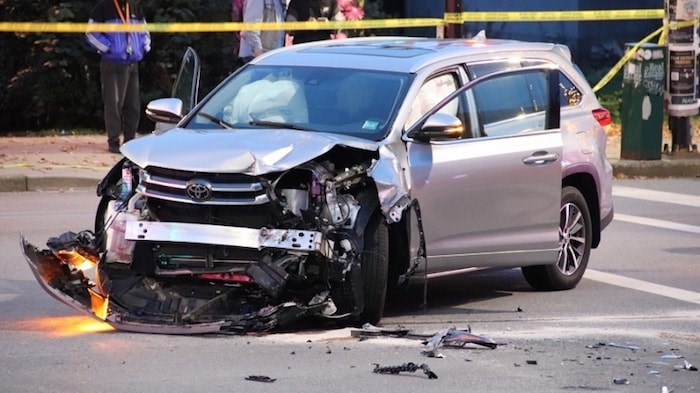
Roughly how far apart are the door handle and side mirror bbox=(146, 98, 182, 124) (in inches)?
91.0

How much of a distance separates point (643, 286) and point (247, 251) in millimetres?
3646

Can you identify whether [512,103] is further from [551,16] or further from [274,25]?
[551,16]

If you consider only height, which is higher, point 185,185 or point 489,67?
point 489,67

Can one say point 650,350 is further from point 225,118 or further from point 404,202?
point 225,118

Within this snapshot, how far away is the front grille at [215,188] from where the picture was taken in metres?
8.61

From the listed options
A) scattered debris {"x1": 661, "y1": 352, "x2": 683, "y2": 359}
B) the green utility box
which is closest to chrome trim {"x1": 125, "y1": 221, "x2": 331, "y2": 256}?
scattered debris {"x1": 661, "y1": 352, "x2": 683, "y2": 359}

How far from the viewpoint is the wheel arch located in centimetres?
1102

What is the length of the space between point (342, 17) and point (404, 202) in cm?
1048

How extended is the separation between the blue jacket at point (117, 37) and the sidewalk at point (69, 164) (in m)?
1.18

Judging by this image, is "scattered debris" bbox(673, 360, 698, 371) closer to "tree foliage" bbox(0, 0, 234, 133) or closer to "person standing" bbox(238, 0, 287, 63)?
"person standing" bbox(238, 0, 287, 63)

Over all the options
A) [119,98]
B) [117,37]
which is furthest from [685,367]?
[119,98]

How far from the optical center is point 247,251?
8672 millimetres

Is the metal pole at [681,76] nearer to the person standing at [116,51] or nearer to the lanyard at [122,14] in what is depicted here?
the person standing at [116,51]

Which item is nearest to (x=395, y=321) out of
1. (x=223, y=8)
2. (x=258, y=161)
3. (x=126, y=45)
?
(x=258, y=161)
